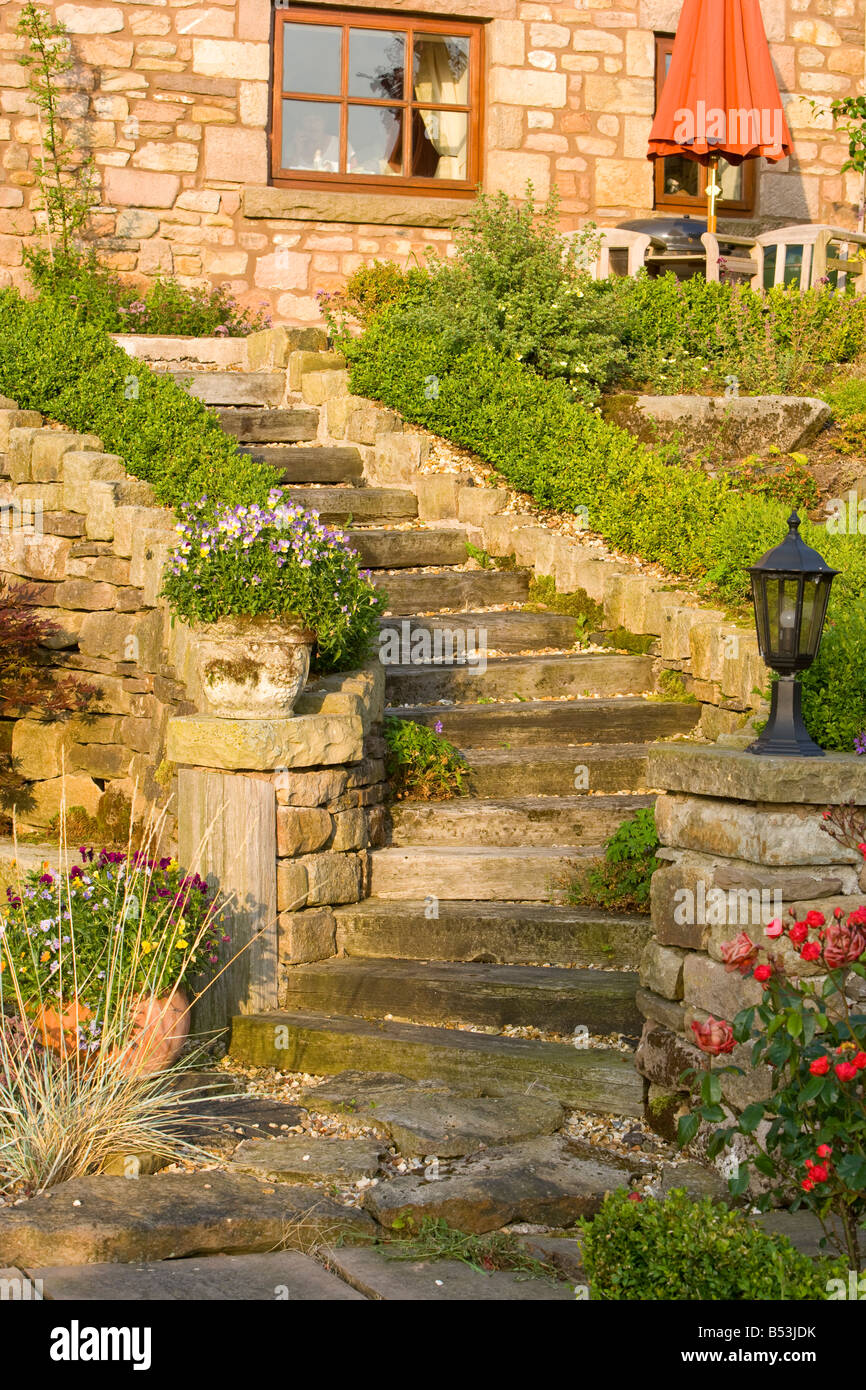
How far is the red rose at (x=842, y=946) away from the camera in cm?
319

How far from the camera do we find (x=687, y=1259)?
2.96 meters

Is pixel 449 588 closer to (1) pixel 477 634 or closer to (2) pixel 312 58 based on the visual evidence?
(1) pixel 477 634

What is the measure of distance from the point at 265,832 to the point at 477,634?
231 cm

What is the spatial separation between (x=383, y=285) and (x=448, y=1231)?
8013mm

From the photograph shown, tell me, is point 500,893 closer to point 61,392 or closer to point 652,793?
point 652,793

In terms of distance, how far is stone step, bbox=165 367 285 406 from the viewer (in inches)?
366

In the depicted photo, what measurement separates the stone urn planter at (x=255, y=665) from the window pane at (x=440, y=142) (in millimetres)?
7296

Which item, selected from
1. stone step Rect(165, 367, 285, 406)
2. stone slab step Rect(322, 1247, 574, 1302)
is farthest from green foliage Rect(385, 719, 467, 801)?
stone step Rect(165, 367, 285, 406)

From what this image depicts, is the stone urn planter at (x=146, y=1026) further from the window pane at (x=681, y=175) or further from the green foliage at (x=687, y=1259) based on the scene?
the window pane at (x=681, y=175)

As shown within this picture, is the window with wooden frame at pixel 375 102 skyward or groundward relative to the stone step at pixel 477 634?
skyward

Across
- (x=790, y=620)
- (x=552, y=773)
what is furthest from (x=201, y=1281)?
(x=552, y=773)

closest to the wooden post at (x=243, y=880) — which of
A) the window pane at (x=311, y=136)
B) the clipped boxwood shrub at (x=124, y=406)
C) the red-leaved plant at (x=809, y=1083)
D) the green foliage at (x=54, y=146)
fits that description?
the clipped boxwood shrub at (x=124, y=406)

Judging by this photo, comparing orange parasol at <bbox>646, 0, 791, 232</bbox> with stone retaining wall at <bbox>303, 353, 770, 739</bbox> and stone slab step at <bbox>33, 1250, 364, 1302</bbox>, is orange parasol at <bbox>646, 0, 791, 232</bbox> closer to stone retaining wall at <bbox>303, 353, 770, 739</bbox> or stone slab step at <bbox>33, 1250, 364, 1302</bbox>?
stone retaining wall at <bbox>303, 353, 770, 739</bbox>
